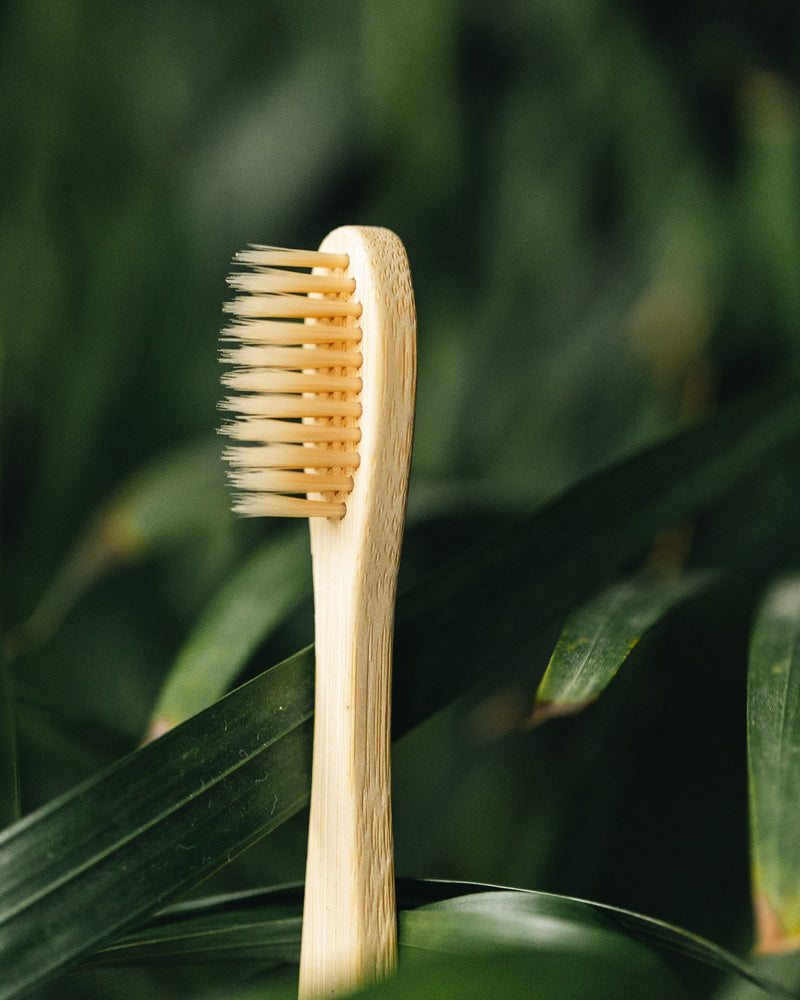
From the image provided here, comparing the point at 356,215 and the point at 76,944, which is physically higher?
the point at 356,215

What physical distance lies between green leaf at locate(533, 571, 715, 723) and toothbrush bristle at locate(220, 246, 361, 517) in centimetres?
10

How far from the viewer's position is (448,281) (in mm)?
646

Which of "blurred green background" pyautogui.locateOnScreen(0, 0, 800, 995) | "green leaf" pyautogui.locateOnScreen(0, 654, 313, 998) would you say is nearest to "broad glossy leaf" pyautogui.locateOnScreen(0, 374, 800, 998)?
"green leaf" pyautogui.locateOnScreen(0, 654, 313, 998)

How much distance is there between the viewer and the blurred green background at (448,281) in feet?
1.93

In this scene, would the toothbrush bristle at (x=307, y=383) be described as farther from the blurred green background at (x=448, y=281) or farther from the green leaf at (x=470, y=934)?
the blurred green background at (x=448, y=281)

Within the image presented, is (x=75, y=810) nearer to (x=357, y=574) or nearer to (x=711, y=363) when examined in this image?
(x=357, y=574)

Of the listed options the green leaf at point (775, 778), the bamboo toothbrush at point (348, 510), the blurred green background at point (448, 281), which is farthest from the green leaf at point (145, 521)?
the green leaf at point (775, 778)

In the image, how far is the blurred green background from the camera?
1.93 feet

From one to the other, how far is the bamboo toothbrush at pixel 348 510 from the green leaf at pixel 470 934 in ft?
0.07

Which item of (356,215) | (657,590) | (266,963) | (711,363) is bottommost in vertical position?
(266,963)

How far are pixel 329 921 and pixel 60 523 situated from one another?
0.49m

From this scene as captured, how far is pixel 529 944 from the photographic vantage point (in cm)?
23

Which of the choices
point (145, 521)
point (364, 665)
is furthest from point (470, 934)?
point (145, 521)

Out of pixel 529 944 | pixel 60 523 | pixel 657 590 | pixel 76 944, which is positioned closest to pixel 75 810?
pixel 76 944
